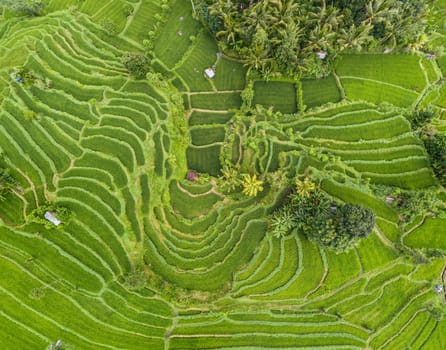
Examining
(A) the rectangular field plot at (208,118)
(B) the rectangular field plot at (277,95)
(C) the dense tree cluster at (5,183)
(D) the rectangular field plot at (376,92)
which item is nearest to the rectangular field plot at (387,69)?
(D) the rectangular field plot at (376,92)

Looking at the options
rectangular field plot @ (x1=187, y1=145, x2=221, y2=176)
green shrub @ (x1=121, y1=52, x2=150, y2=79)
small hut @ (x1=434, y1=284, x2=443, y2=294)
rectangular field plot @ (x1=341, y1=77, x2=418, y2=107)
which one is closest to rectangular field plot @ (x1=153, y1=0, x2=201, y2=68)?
green shrub @ (x1=121, y1=52, x2=150, y2=79)

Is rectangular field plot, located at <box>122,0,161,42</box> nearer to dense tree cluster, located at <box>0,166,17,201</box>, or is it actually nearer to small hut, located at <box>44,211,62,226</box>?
dense tree cluster, located at <box>0,166,17,201</box>

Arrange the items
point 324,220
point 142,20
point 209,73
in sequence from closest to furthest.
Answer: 1. point 324,220
2. point 209,73
3. point 142,20

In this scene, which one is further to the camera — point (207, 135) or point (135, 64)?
point (207, 135)

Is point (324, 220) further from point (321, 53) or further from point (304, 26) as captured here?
point (304, 26)

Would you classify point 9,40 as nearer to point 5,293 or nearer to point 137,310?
point 5,293

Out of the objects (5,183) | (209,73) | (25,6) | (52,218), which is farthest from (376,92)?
(25,6)

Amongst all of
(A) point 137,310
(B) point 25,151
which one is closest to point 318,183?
(A) point 137,310

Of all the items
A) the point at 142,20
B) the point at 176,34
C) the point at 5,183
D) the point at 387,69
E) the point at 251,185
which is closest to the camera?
the point at 5,183
